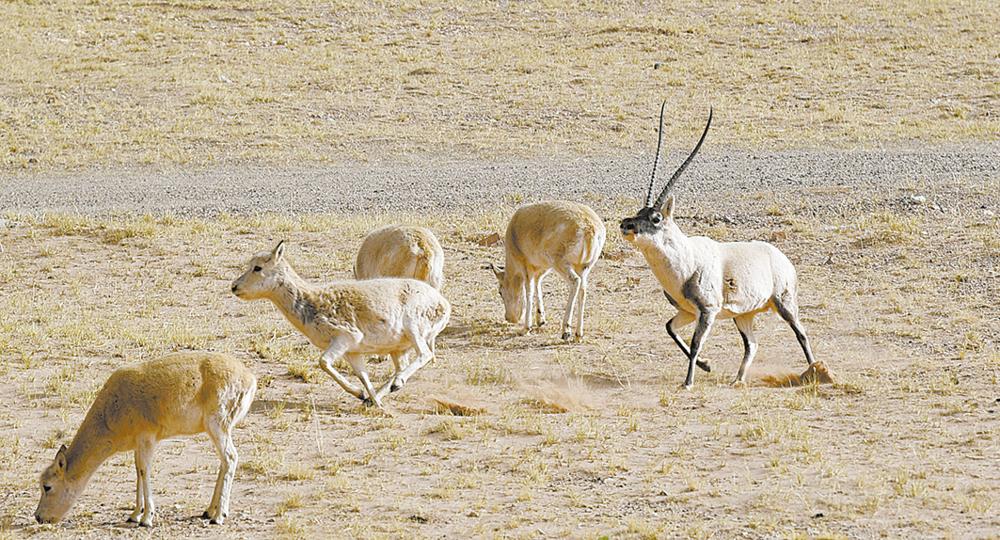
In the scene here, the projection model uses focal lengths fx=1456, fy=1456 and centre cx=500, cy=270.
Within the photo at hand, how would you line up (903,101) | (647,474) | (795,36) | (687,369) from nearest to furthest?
1. (647,474)
2. (687,369)
3. (903,101)
4. (795,36)

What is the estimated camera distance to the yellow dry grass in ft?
87.0

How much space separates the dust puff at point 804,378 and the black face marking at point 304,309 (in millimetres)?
3908

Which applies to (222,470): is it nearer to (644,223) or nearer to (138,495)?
(138,495)

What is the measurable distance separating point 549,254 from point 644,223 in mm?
2253

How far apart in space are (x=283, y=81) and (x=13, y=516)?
883 inches

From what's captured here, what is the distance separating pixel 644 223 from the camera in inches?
473

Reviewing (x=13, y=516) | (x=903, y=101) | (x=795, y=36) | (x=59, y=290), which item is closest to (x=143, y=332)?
(x=59, y=290)

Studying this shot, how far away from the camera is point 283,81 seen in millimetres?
30516

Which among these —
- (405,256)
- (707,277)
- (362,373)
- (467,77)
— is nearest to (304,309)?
(362,373)

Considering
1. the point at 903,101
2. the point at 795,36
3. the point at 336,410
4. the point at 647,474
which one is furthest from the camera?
the point at 795,36

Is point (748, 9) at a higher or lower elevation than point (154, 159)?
higher

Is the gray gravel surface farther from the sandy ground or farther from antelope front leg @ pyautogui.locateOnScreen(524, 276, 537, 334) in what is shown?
antelope front leg @ pyautogui.locateOnScreen(524, 276, 537, 334)

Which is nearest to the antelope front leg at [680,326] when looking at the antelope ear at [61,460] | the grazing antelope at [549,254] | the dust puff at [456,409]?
the grazing antelope at [549,254]

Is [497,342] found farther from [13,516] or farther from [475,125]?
[475,125]
